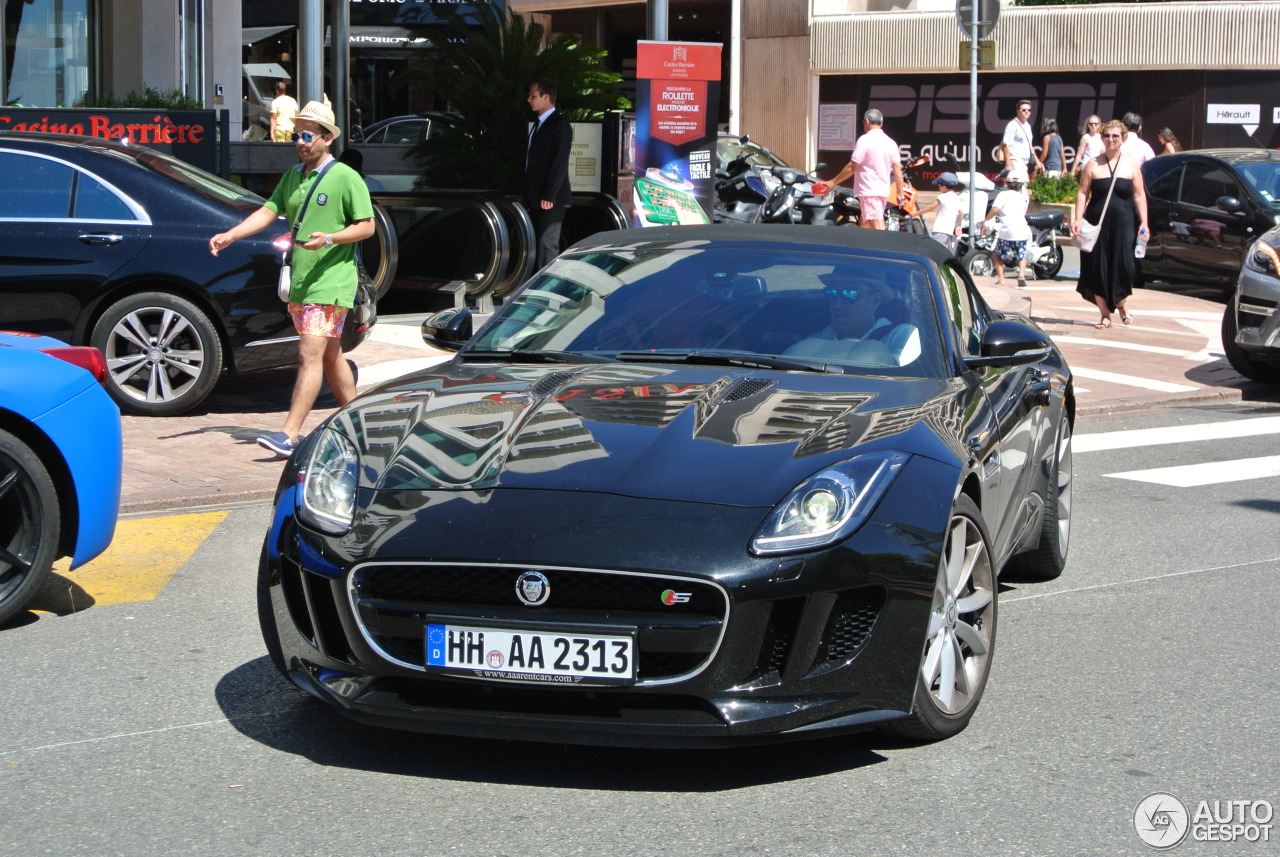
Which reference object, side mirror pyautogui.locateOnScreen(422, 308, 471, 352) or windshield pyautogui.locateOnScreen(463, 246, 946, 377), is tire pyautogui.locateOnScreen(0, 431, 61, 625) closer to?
side mirror pyautogui.locateOnScreen(422, 308, 471, 352)

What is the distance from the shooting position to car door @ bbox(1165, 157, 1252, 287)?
58.2 ft

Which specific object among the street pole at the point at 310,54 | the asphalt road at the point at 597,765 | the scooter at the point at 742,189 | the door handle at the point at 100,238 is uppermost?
the street pole at the point at 310,54

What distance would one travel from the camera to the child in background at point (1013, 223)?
18453 mm

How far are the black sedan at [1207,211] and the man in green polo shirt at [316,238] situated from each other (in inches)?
451

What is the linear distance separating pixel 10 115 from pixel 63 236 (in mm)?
3388

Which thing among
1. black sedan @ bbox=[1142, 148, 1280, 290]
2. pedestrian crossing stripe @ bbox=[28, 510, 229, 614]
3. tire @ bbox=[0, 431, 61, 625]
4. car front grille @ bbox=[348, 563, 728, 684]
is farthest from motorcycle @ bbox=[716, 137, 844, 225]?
car front grille @ bbox=[348, 563, 728, 684]

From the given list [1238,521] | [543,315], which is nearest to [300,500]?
[543,315]

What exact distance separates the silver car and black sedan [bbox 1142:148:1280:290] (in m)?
4.77

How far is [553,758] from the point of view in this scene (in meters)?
4.33

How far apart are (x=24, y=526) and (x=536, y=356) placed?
1.83 metres

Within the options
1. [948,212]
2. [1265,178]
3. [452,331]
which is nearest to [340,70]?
[948,212]

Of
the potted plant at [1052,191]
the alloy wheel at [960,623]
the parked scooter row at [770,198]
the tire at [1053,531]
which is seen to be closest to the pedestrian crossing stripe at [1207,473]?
the tire at [1053,531]

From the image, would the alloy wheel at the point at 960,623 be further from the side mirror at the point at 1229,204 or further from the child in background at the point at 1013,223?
the child in background at the point at 1013,223

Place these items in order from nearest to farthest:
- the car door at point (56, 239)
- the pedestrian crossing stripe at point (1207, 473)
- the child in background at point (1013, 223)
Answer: the pedestrian crossing stripe at point (1207, 473) < the car door at point (56, 239) < the child in background at point (1013, 223)
